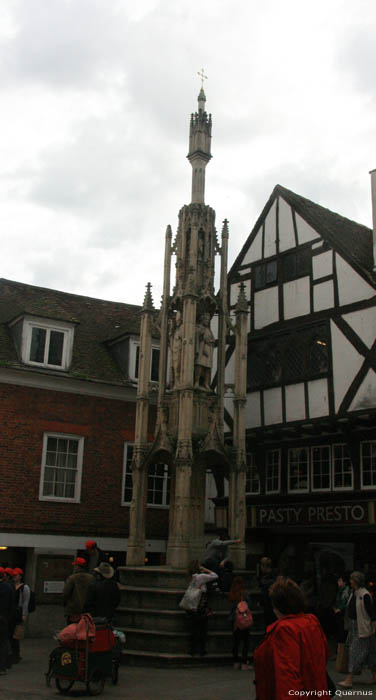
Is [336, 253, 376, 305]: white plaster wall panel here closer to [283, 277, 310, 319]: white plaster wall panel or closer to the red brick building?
[283, 277, 310, 319]: white plaster wall panel

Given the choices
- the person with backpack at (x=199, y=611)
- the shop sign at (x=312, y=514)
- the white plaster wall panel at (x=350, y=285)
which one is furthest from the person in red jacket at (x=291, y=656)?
the white plaster wall panel at (x=350, y=285)

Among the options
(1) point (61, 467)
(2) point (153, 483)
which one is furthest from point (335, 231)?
(1) point (61, 467)

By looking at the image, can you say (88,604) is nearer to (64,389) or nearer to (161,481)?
(64,389)

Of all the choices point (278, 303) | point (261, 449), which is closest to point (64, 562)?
point (261, 449)

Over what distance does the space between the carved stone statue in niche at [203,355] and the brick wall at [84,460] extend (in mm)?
5111

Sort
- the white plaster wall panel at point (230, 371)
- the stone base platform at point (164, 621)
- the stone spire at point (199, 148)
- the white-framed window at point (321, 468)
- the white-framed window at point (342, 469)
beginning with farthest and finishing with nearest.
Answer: the white plaster wall panel at point (230, 371) < the white-framed window at point (321, 468) < the white-framed window at point (342, 469) < the stone spire at point (199, 148) < the stone base platform at point (164, 621)

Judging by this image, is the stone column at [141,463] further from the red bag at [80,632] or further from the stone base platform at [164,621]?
the red bag at [80,632]

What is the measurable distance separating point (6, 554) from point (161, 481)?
4.91 meters

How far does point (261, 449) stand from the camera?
66.7 ft

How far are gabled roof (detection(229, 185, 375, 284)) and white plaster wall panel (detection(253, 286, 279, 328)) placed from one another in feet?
5.58

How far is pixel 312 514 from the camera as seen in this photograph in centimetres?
1830

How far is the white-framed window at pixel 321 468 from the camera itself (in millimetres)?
18500

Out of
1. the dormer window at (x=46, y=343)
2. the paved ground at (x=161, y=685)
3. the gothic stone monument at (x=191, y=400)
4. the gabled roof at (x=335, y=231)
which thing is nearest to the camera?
the paved ground at (x=161, y=685)

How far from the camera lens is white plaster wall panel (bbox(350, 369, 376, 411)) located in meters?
17.1
